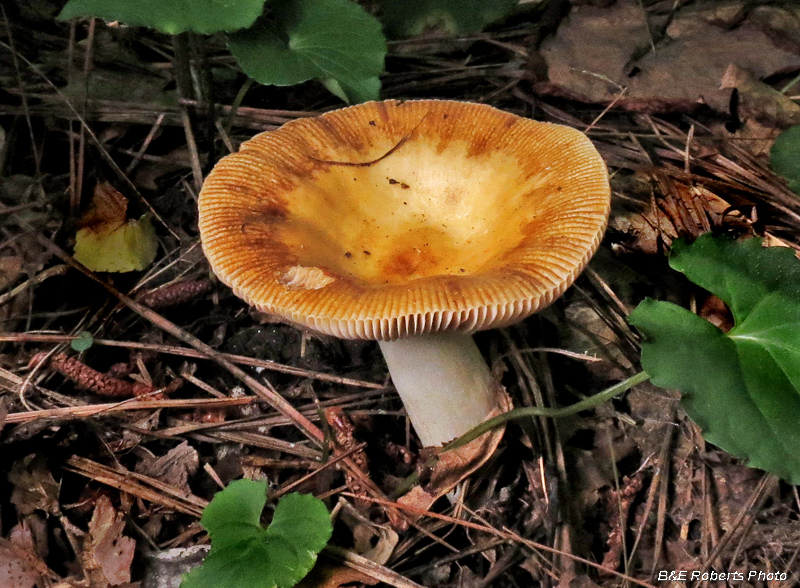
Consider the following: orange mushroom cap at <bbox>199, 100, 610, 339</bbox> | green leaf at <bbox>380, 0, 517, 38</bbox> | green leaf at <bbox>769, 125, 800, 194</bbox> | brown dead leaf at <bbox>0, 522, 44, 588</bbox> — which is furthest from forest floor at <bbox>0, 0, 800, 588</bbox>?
orange mushroom cap at <bbox>199, 100, 610, 339</bbox>

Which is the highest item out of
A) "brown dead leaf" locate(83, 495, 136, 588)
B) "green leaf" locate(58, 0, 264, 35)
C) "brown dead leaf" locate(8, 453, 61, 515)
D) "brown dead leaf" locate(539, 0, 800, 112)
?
"green leaf" locate(58, 0, 264, 35)

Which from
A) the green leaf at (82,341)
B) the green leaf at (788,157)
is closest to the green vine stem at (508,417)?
the green leaf at (788,157)

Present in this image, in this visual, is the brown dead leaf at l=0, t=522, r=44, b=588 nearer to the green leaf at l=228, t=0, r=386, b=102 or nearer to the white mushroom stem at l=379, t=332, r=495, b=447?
the white mushroom stem at l=379, t=332, r=495, b=447

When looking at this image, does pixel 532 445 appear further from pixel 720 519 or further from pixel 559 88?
pixel 559 88

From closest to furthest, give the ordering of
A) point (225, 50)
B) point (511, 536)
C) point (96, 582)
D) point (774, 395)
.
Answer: point (774, 395) < point (96, 582) < point (511, 536) < point (225, 50)

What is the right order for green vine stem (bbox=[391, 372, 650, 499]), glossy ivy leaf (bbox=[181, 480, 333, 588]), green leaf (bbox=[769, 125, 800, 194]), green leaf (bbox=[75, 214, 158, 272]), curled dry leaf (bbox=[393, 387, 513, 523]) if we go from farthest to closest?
green leaf (bbox=[75, 214, 158, 272]) < green leaf (bbox=[769, 125, 800, 194]) < curled dry leaf (bbox=[393, 387, 513, 523]) < green vine stem (bbox=[391, 372, 650, 499]) < glossy ivy leaf (bbox=[181, 480, 333, 588])

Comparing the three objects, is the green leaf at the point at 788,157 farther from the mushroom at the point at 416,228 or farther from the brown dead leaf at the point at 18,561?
the brown dead leaf at the point at 18,561

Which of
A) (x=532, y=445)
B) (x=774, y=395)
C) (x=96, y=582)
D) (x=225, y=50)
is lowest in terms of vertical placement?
(x=96, y=582)

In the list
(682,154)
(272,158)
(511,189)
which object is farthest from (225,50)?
(682,154)
